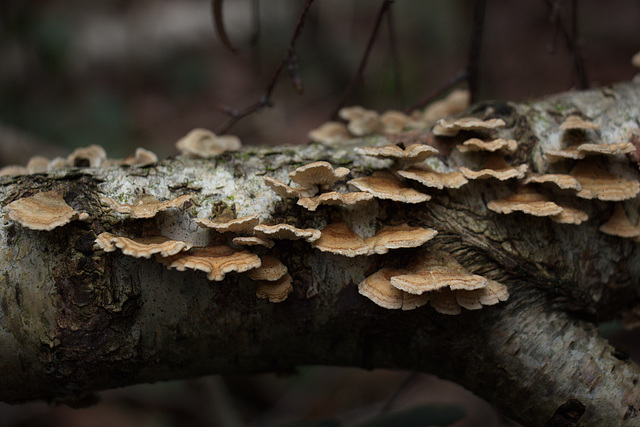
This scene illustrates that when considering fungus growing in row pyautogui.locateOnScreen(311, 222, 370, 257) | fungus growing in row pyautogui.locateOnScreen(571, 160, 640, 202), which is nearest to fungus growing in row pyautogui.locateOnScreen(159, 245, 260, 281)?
fungus growing in row pyautogui.locateOnScreen(311, 222, 370, 257)

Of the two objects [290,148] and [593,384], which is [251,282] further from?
[593,384]

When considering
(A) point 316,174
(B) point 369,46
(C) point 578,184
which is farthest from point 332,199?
(B) point 369,46

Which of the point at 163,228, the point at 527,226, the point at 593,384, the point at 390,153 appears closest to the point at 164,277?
the point at 163,228

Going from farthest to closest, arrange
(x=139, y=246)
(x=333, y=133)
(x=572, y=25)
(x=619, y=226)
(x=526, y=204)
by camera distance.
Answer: (x=572, y=25) < (x=333, y=133) < (x=619, y=226) < (x=526, y=204) < (x=139, y=246)

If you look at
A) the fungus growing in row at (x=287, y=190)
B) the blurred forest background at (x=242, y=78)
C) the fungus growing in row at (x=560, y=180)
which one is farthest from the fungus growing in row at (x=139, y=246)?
the blurred forest background at (x=242, y=78)

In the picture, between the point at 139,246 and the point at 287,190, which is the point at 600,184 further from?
the point at 139,246
